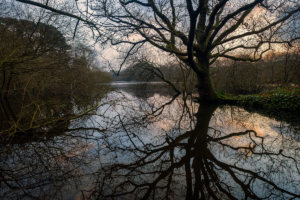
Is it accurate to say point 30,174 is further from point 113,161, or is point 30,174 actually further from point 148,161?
point 148,161

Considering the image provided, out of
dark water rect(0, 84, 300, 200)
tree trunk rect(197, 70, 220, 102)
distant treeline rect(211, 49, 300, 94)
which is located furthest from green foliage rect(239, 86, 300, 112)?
distant treeline rect(211, 49, 300, 94)

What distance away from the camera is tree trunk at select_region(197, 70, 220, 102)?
31.6ft

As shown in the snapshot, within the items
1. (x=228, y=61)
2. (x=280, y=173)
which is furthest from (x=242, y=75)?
(x=280, y=173)

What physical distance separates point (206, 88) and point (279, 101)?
12.2ft

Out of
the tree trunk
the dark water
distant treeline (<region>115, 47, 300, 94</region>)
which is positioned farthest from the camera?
distant treeline (<region>115, 47, 300, 94</region>)

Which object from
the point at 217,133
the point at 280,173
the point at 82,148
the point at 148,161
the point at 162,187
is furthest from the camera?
the point at 217,133

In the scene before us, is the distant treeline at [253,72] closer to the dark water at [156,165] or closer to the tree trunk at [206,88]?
the tree trunk at [206,88]

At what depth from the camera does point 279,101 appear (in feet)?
23.2

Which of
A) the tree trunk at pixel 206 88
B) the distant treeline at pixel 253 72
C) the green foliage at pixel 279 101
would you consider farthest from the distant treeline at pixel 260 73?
the green foliage at pixel 279 101

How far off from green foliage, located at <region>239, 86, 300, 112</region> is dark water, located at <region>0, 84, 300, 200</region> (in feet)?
10.3

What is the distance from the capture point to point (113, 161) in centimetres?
283

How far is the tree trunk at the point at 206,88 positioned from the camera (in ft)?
31.6

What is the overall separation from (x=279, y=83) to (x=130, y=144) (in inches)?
577

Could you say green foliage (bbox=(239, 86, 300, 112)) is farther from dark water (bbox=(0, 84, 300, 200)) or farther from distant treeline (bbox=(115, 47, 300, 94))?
distant treeline (bbox=(115, 47, 300, 94))
